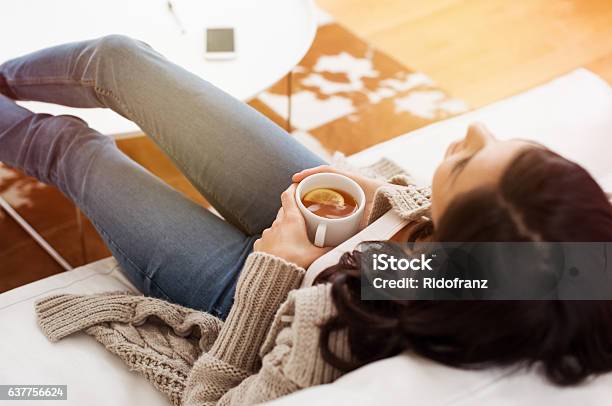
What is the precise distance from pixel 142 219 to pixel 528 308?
2.35 feet

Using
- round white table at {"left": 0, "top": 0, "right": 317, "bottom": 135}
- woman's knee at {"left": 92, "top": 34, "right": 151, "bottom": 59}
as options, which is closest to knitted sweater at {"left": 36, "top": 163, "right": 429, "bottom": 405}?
woman's knee at {"left": 92, "top": 34, "right": 151, "bottom": 59}

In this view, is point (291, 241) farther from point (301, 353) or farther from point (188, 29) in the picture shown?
point (188, 29)

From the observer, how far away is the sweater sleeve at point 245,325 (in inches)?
34.5

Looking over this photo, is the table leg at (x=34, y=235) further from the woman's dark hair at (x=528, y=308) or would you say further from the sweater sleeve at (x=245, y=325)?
the woman's dark hair at (x=528, y=308)

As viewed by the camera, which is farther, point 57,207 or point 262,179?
point 57,207

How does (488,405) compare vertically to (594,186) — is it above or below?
below

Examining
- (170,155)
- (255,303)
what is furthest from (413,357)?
(170,155)

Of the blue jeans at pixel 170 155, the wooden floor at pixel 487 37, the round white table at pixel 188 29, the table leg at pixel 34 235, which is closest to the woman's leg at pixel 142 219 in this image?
the blue jeans at pixel 170 155

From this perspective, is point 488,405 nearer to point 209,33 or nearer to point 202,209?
point 202,209

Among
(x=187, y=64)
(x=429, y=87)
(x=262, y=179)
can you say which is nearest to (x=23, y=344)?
(x=262, y=179)

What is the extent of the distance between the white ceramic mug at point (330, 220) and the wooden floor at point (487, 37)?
4.69 ft

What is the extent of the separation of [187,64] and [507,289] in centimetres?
115

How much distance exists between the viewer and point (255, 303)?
88 cm

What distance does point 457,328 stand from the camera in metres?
0.64
